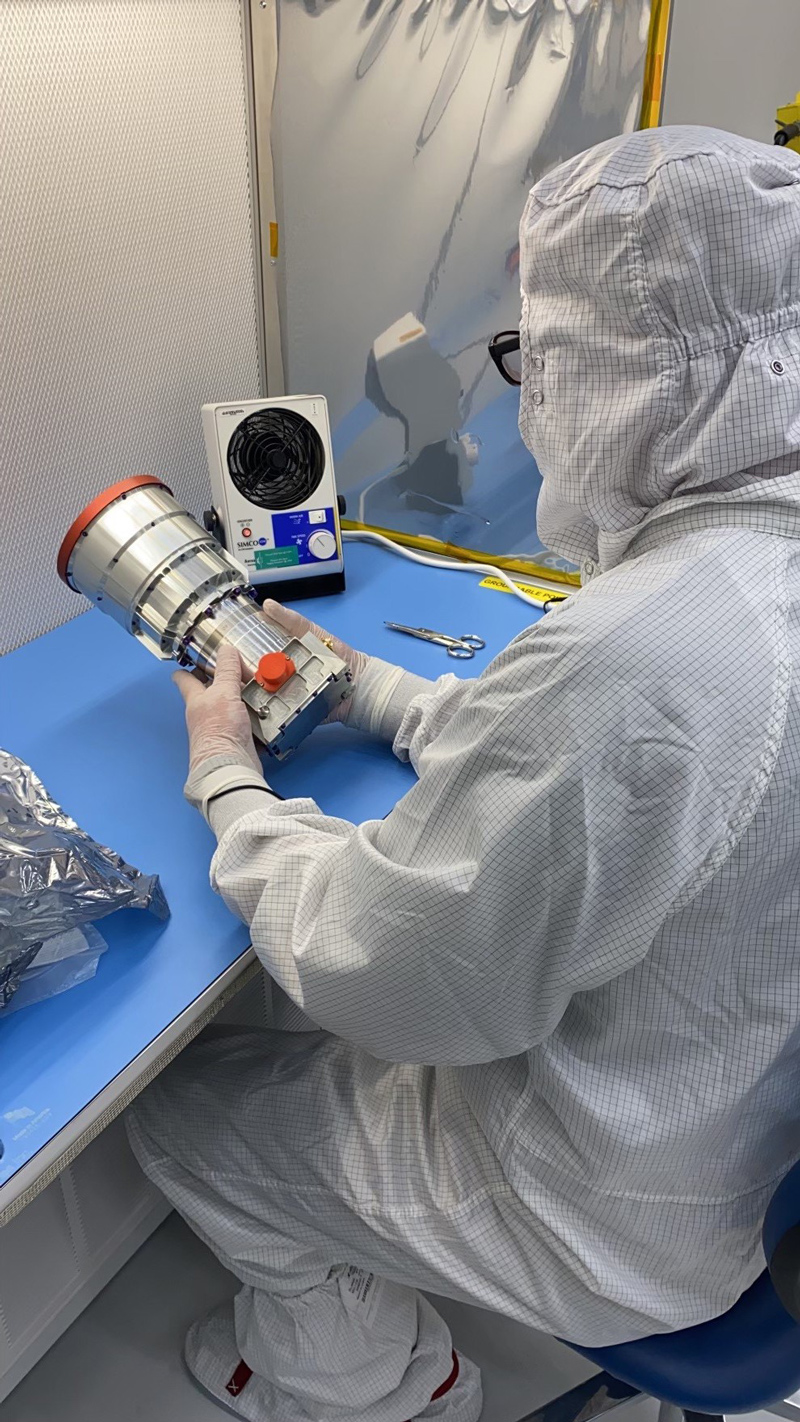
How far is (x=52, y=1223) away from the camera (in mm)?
1332

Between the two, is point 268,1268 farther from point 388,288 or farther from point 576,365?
point 388,288

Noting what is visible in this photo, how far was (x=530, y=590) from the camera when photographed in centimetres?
162

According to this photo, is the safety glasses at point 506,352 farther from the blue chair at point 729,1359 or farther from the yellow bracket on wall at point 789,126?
the blue chair at point 729,1359

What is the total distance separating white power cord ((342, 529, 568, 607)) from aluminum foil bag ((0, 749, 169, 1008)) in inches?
31.5

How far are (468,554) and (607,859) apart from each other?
107cm

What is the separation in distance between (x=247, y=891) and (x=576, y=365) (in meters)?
0.53

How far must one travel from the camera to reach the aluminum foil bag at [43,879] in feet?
2.90

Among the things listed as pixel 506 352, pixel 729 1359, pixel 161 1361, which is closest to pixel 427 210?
pixel 506 352

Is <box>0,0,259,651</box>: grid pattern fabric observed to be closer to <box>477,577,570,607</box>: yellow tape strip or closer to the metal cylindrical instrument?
the metal cylindrical instrument

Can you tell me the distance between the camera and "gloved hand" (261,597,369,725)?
125 centimetres

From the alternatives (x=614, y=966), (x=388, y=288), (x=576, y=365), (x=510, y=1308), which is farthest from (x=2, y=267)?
(x=510, y=1308)

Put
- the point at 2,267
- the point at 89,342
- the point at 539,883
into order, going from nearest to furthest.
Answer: the point at 539,883 < the point at 2,267 < the point at 89,342

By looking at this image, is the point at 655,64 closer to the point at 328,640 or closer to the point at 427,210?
the point at 427,210

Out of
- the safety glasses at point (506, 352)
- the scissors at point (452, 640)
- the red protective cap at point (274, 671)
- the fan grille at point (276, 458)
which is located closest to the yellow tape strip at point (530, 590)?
the scissors at point (452, 640)
